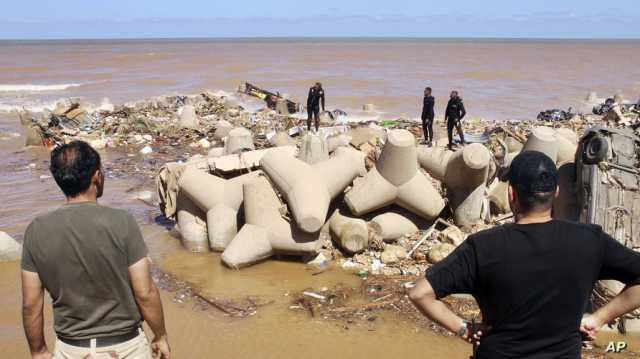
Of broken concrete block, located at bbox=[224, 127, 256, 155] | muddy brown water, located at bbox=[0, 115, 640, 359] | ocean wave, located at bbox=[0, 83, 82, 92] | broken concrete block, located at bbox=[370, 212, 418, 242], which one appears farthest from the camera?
ocean wave, located at bbox=[0, 83, 82, 92]

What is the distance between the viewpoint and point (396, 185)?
709cm

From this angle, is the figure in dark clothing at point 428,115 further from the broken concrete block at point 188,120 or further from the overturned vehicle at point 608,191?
the overturned vehicle at point 608,191

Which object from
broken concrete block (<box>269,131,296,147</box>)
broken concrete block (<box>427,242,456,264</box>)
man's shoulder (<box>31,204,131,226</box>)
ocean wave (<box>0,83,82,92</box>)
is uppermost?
man's shoulder (<box>31,204,131,226</box>)

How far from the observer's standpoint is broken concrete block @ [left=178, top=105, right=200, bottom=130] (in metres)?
15.7

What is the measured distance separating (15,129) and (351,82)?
812 inches

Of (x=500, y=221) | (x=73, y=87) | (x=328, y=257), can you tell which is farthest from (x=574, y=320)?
(x=73, y=87)

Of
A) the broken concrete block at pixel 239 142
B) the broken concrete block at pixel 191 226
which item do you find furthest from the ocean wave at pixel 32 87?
the broken concrete block at pixel 191 226

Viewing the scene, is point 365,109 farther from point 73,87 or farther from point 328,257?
point 73,87

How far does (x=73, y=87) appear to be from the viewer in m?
34.0

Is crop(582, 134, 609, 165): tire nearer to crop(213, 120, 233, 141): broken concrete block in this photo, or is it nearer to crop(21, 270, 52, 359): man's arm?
crop(21, 270, 52, 359): man's arm

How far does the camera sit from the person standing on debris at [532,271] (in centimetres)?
216

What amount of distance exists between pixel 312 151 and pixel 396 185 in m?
1.28

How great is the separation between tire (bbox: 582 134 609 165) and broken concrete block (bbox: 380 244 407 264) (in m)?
2.28

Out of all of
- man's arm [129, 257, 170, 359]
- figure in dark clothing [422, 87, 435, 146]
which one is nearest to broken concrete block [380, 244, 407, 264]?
man's arm [129, 257, 170, 359]
